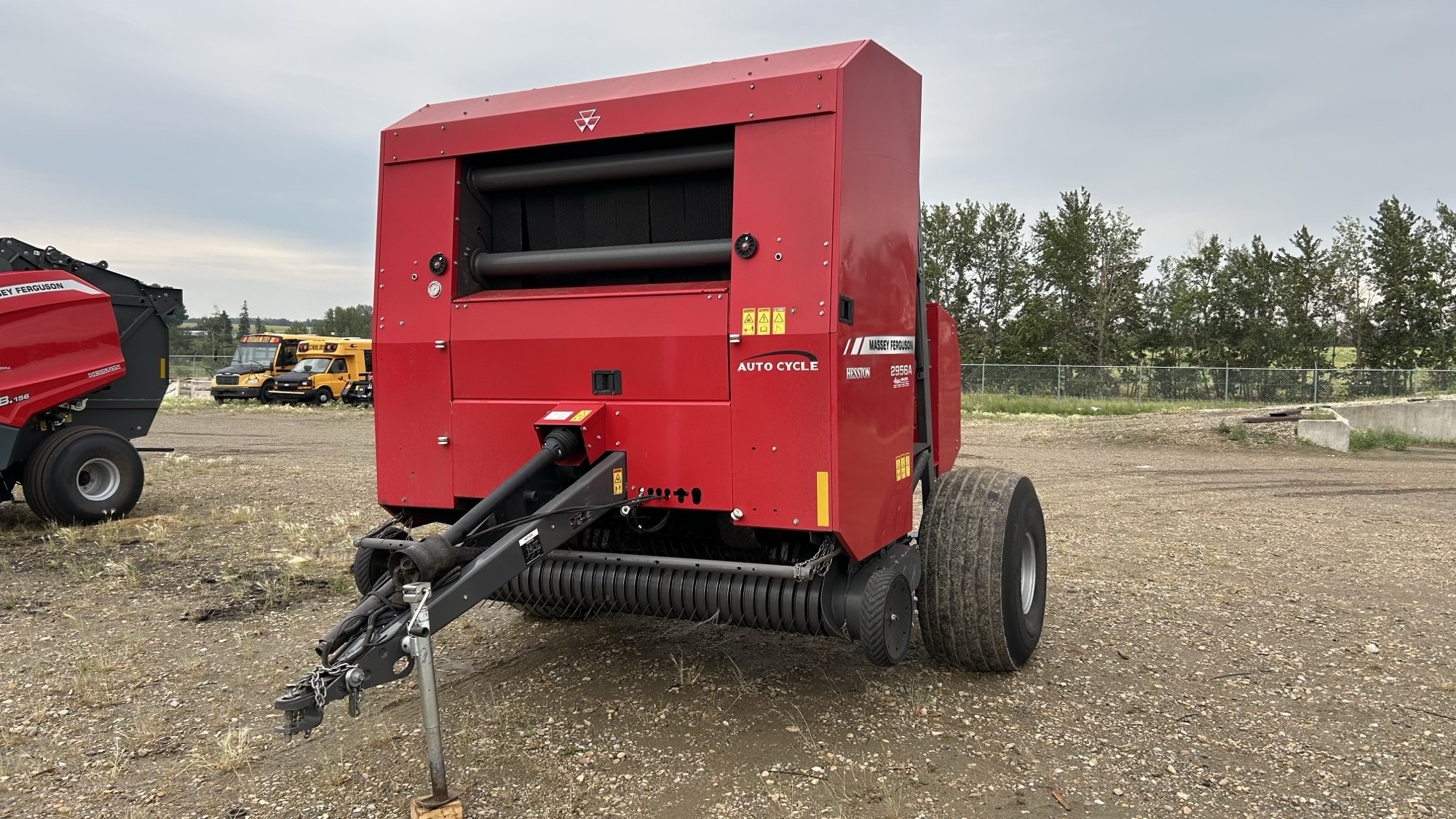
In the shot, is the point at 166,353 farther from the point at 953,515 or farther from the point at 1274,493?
the point at 1274,493

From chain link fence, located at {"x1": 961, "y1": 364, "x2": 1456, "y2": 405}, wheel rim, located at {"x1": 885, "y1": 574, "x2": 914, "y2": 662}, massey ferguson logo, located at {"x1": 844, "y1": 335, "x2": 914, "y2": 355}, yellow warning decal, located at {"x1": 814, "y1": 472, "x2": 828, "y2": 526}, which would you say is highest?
massey ferguson logo, located at {"x1": 844, "y1": 335, "x2": 914, "y2": 355}

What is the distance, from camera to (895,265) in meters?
4.15

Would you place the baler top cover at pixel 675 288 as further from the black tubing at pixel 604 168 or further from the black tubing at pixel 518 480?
the black tubing at pixel 518 480

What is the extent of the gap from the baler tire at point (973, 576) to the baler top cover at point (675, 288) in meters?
0.35

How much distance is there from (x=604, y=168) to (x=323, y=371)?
96.5ft

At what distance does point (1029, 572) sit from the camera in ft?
16.7

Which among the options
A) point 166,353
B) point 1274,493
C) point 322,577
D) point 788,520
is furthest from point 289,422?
point 788,520

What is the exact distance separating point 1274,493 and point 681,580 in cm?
1049

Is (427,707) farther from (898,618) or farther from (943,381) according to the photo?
(943,381)

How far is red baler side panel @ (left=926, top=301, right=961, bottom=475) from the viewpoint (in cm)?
501

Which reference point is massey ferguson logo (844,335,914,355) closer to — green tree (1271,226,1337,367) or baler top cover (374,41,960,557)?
baler top cover (374,41,960,557)

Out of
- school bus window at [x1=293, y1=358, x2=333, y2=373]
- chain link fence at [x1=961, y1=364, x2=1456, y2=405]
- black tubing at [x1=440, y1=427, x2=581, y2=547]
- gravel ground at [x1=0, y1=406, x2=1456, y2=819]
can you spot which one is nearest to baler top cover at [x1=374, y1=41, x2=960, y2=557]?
black tubing at [x1=440, y1=427, x2=581, y2=547]

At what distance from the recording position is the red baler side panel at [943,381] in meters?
5.01

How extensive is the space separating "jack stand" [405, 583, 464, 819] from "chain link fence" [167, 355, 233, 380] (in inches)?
1760
